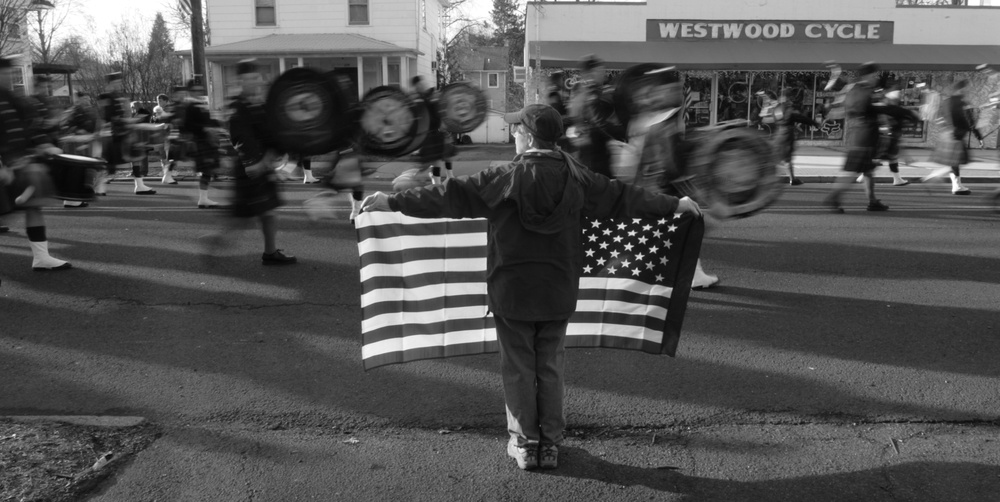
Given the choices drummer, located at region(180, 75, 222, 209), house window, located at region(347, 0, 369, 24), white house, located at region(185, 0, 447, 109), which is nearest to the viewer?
drummer, located at region(180, 75, 222, 209)

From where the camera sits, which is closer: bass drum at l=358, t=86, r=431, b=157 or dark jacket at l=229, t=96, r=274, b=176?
dark jacket at l=229, t=96, r=274, b=176

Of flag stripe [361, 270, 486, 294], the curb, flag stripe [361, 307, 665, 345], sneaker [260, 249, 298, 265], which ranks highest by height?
flag stripe [361, 270, 486, 294]

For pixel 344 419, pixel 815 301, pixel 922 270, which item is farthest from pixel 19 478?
pixel 922 270

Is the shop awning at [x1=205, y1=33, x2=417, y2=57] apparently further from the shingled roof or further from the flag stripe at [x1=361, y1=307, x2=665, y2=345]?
the flag stripe at [x1=361, y1=307, x2=665, y2=345]

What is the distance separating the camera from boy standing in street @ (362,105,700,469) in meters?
4.15

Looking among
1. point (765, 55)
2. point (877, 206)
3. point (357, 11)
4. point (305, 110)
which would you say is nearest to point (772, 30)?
point (765, 55)

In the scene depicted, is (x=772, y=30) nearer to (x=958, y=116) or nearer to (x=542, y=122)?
(x=958, y=116)

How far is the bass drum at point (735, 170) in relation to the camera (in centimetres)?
337

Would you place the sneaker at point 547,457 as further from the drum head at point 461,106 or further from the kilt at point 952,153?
the kilt at point 952,153

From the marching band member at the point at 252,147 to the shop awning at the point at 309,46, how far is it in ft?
74.4

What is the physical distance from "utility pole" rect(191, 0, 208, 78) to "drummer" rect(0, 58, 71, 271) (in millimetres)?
684

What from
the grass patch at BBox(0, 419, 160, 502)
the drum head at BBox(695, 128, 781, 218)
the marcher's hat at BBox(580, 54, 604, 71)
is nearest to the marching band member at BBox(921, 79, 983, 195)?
the drum head at BBox(695, 128, 781, 218)

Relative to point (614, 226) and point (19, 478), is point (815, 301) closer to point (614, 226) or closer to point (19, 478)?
point (614, 226)

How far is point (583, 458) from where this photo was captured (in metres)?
4.76
